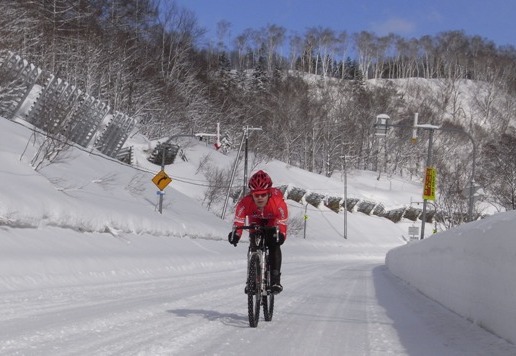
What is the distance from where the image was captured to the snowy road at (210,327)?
5.05 meters

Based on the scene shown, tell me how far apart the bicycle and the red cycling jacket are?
129mm

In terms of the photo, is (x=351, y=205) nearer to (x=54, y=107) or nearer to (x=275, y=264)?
(x=54, y=107)

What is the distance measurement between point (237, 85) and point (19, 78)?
6365 cm

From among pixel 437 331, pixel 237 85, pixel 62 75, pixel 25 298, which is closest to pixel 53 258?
pixel 25 298

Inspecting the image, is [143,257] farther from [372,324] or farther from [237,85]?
[237,85]

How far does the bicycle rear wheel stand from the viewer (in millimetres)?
6410

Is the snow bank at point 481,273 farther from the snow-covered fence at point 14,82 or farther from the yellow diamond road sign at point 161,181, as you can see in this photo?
the snow-covered fence at point 14,82

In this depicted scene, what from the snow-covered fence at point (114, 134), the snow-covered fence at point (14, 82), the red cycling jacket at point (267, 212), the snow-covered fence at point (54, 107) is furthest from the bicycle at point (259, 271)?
the snow-covered fence at point (114, 134)

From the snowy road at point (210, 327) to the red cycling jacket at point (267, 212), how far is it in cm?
115

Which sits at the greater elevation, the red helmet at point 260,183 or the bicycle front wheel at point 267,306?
the red helmet at point 260,183

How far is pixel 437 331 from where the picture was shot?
6734 mm

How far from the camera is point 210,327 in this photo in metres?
6.16

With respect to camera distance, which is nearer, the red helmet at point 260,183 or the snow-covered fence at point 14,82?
the red helmet at point 260,183

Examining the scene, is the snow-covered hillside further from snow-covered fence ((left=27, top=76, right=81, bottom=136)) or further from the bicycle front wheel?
snow-covered fence ((left=27, top=76, right=81, bottom=136))
